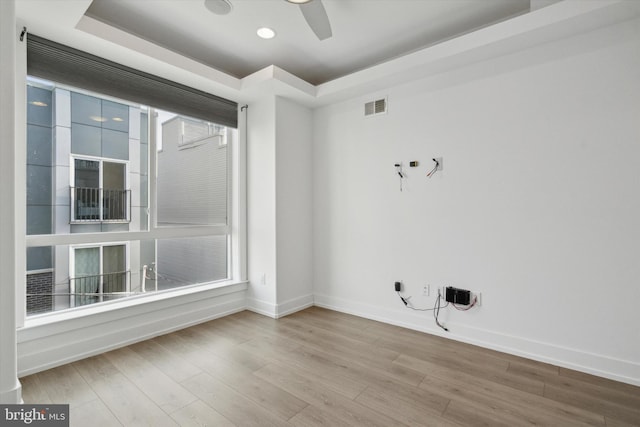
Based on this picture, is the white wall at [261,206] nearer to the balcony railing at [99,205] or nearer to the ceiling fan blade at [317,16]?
the balcony railing at [99,205]

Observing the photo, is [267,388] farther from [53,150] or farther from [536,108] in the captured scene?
[536,108]

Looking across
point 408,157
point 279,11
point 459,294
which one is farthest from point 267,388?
point 279,11

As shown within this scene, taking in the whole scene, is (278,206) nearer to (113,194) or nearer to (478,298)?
(113,194)

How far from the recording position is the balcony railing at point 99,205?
8.65 ft

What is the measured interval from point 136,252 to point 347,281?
7.56 feet

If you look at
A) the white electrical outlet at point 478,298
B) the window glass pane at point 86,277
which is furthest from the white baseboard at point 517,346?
the window glass pane at point 86,277

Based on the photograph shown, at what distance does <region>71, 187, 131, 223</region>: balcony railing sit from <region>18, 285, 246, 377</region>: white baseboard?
83cm

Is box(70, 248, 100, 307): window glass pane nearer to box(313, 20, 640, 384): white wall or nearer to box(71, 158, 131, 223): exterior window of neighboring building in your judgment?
box(71, 158, 131, 223): exterior window of neighboring building

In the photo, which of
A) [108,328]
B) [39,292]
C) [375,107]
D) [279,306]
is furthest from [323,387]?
[375,107]

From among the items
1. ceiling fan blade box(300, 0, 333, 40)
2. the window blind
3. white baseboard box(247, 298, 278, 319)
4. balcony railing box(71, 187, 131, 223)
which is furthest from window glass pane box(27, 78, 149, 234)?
ceiling fan blade box(300, 0, 333, 40)

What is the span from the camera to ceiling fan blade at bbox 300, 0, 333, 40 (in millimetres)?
1934

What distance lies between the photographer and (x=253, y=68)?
360cm

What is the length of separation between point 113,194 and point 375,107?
281 centimetres

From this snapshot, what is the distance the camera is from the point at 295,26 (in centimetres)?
275
